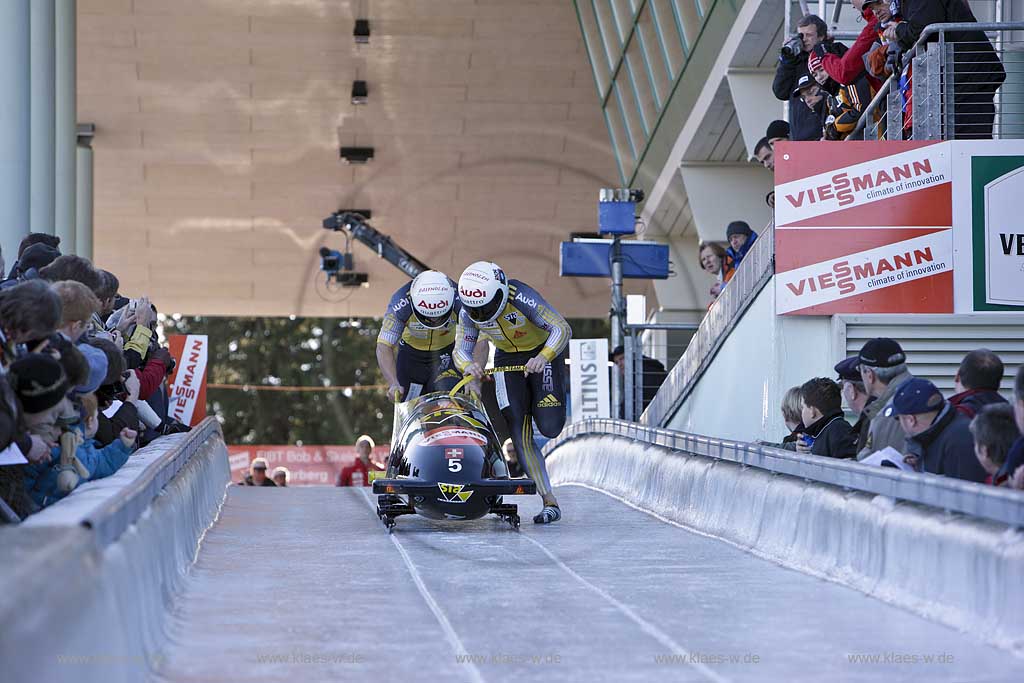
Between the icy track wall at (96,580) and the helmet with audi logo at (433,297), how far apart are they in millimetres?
2610

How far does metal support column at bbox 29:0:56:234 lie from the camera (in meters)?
14.4

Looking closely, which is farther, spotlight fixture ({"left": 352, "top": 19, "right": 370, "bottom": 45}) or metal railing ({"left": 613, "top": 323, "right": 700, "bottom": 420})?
spotlight fixture ({"left": 352, "top": 19, "right": 370, "bottom": 45})

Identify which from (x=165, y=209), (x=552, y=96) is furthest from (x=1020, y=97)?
(x=165, y=209)

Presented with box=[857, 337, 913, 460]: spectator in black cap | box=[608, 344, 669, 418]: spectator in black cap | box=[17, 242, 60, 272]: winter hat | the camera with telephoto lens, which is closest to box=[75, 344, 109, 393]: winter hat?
box=[17, 242, 60, 272]: winter hat

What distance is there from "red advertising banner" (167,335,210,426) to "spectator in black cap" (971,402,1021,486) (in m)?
12.5

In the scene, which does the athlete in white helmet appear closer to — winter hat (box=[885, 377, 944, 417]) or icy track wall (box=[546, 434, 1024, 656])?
icy track wall (box=[546, 434, 1024, 656])

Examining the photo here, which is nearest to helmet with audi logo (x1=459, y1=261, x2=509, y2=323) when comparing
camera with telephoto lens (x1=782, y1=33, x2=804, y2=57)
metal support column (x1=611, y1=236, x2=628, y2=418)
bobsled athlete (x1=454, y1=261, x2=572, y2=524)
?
bobsled athlete (x1=454, y1=261, x2=572, y2=524)

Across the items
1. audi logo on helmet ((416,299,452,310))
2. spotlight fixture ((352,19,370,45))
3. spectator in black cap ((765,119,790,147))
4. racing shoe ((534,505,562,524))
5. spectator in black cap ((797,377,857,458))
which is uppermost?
spotlight fixture ((352,19,370,45))

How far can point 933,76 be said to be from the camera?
8641mm

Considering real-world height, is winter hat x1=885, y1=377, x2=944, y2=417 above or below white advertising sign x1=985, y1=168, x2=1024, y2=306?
below

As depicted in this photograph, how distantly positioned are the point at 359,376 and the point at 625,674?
48.9 metres

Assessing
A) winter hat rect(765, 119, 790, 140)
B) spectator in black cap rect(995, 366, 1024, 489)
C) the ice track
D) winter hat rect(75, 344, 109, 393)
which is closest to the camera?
the ice track

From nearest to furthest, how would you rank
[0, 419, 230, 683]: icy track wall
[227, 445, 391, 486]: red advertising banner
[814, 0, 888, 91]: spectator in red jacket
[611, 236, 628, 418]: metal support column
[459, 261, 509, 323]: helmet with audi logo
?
1. [0, 419, 230, 683]: icy track wall
2. [459, 261, 509, 323]: helmet with audi logo
3. [814, 0, 888, 91]: spectator in red jacket
4. [611, 236, 628, 418]: metal support column
5. [227, 445, 391, 486]: red advertising banner

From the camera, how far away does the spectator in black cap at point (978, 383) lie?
554 cm
